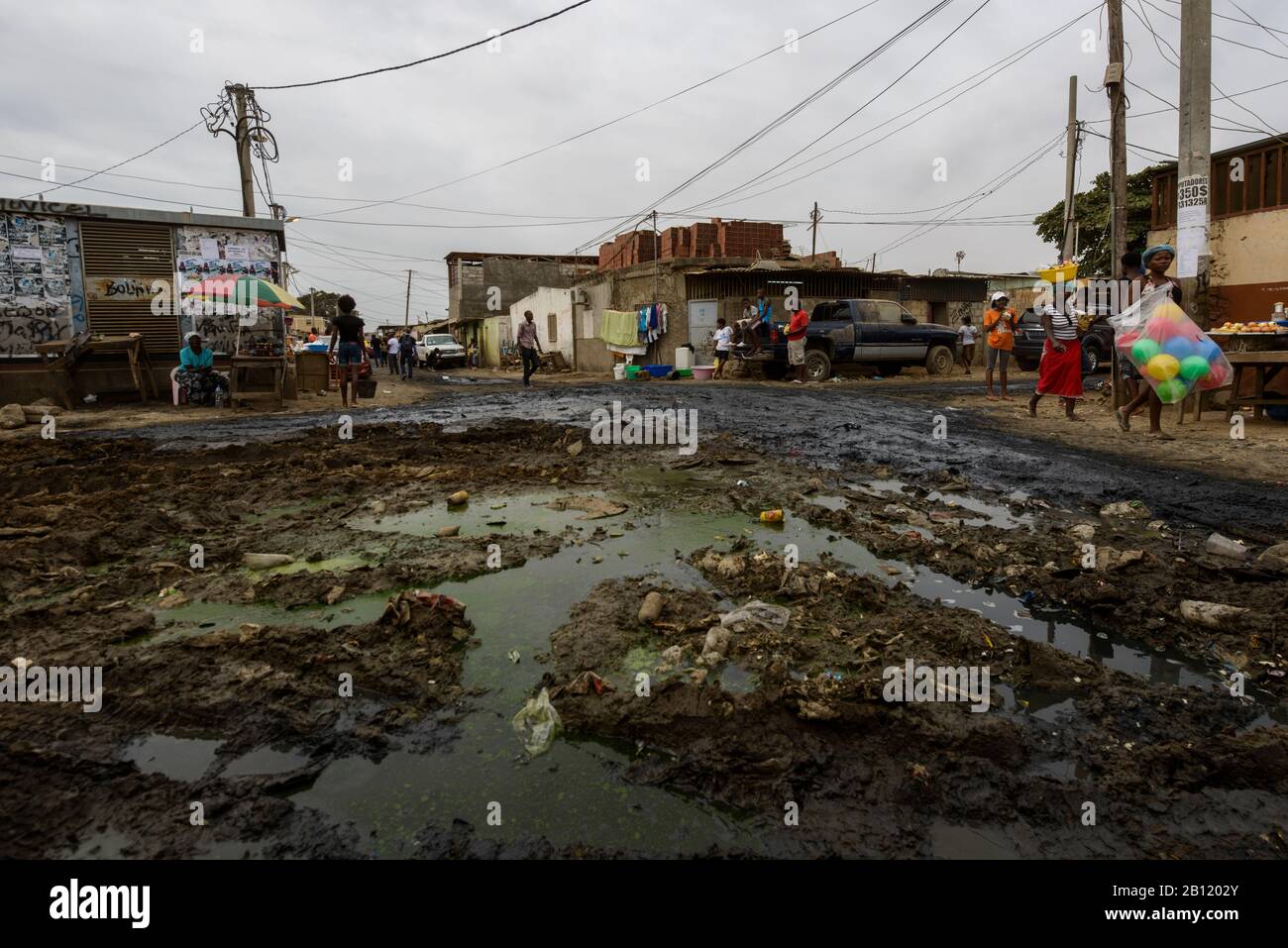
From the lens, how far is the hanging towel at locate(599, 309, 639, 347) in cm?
2417

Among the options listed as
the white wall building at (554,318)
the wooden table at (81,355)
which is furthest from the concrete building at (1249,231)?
the white wall building at (554,318)

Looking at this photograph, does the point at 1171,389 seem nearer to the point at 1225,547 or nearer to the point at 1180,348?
the point at 1180,348

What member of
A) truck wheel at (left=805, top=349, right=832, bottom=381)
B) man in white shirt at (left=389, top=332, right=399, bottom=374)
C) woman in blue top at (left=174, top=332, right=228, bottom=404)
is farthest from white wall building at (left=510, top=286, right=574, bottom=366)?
woman in blue top at (left=174, top=332, right=228, bottom=404)

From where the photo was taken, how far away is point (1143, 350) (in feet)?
22.2

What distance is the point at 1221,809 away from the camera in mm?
1857

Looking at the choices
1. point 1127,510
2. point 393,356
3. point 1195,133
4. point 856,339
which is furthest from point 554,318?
point 1127,510

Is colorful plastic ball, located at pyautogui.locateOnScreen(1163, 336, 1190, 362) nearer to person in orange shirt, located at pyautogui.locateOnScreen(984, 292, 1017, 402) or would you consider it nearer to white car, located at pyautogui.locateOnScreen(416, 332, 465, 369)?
person in orange shirt, located at pyautogui.locateOnScreen(984, 292, 1017, 402)

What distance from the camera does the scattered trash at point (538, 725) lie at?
2.21 metres

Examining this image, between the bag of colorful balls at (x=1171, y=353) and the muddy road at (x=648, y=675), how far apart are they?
76.3 inches

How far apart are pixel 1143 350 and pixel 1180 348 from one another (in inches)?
11.1

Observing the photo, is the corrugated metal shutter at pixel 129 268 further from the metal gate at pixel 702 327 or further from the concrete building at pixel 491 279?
the concrete building at pixel 491 279

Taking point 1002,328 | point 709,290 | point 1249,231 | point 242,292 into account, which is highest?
point 709,290

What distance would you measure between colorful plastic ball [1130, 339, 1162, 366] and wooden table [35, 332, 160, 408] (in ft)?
48.0

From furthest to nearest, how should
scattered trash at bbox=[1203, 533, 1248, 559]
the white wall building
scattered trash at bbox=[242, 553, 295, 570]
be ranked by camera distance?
the white wall building < scattered trash at bbox=[242, 553, 295, 570] < scattered trash at bbox=[1203, 533, 1248, 559]
